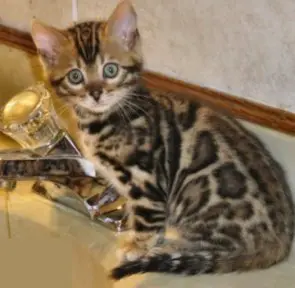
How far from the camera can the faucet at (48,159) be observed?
38.9 inches

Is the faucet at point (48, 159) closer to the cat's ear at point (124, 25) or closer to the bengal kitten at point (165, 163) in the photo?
the bengal kitten at point (165, 163)

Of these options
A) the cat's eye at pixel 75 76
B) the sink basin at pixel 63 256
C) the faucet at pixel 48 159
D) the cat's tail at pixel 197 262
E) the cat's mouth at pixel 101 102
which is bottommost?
the sink basin at pixel 63 256

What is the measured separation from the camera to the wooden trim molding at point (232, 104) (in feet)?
3.21

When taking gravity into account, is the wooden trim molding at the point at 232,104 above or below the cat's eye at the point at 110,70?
below

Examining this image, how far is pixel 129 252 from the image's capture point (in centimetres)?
97

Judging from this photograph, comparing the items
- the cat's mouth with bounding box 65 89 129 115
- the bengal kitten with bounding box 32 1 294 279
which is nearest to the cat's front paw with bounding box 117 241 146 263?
the bengal kitten with bounding box 32 1 294 279

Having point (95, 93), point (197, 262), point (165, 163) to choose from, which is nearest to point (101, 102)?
point (95, 93)

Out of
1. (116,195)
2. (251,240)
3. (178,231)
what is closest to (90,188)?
(116,195)

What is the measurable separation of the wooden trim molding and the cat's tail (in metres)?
0.18

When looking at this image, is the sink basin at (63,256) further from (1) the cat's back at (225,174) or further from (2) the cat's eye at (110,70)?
(2) the cat's eye at (110,70)

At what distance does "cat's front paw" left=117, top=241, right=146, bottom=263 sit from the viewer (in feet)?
3.15

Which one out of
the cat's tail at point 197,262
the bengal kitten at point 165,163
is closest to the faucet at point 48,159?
the bengal kitten at point 165,163

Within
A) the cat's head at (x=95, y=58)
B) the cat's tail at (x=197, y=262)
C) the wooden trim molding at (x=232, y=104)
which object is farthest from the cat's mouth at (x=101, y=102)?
the cat's tail at (x=197, y=262)

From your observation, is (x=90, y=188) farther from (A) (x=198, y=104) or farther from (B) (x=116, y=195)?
(A) (x=198, y=104)
